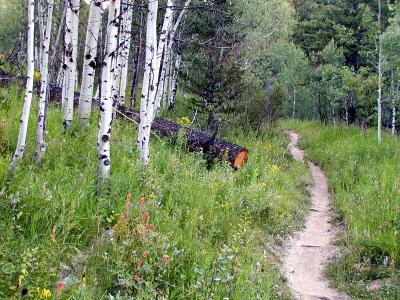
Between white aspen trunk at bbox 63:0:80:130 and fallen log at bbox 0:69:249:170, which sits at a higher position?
white aspen trunk at bbox 63:0:80:130

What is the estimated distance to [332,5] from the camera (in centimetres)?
2538

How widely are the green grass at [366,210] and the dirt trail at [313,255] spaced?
0.26 metres

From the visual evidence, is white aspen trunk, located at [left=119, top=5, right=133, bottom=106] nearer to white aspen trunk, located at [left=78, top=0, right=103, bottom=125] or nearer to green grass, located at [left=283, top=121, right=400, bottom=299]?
white aspen trunk, located at [left=78, top=0, right=103, bottom=125]

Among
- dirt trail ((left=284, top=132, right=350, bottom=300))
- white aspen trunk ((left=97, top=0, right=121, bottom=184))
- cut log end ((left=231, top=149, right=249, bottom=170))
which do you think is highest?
white aspen trunk ((left=97, top=0, right=121, bottom=184))

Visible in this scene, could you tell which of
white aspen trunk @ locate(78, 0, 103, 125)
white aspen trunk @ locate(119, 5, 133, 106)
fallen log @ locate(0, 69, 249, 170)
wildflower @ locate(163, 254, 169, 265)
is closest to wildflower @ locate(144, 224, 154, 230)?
wildflower @ locate(163, 254, 169, 265)

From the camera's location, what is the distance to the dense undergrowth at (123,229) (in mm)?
3959

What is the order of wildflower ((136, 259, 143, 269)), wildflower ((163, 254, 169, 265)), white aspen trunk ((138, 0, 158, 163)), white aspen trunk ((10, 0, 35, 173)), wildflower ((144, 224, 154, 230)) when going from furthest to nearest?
white aspen trunk ((138, 0, 158, 163)), white aspen trunk ((10, 0, 35, 173)), wildflower ((144, 224, 154, 230)), wildflower ((163, 254, 169, 265)), wildflower ((136, 259, 143, 269))

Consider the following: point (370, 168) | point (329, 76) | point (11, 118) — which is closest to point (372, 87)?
point (329, 76)

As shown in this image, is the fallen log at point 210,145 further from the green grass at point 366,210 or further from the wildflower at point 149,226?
the wildflower at point 149,226

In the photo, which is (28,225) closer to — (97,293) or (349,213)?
(97,293)

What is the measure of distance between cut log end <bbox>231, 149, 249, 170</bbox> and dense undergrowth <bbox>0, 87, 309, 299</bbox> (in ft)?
6.44

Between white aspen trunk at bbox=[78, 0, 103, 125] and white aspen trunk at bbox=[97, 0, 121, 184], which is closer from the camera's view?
white aspen trunk at bbox=[97, 0, 121, 184]

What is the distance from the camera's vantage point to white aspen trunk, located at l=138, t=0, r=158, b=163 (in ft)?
23.6

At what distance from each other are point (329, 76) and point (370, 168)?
9627 millimetres
